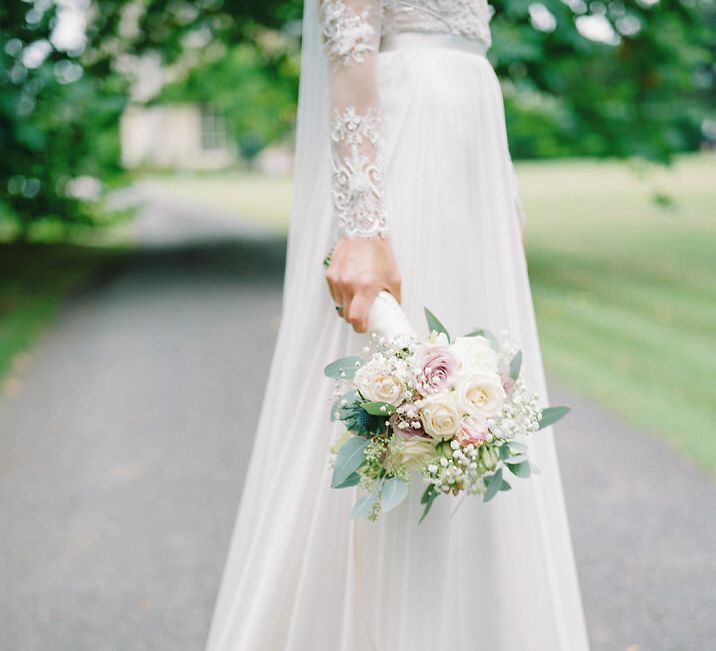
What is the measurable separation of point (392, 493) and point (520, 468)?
25 cm

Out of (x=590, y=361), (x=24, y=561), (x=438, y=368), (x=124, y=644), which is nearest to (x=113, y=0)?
(x=590, y=361)

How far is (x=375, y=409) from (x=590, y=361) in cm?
577

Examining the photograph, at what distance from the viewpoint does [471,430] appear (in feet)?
5.16

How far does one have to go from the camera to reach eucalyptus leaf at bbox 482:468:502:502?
66.2 inches

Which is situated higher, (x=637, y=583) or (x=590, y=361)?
(x=637, y=583)

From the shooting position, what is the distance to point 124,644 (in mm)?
2947

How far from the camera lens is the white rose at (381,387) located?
1586 mm

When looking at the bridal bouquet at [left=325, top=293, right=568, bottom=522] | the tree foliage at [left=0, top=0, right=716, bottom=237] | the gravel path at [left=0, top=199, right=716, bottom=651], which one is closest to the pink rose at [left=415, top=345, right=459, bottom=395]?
the bridal bouquet at [left=325, top=293, right=568, bottom=522]

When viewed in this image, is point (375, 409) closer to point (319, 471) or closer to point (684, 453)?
point (319, 471)

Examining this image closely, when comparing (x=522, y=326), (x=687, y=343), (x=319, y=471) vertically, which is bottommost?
(x=687, y=343)

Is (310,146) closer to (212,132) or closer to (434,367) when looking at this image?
(434,367)

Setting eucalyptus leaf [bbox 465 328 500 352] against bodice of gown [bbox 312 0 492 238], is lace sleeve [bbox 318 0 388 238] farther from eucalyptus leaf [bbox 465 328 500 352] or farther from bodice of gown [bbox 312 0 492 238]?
eucalyptus leaf [bbox 465 328 500 352]

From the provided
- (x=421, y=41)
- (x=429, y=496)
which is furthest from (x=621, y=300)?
(x=429, y=496)

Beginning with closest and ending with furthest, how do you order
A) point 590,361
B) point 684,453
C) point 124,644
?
point 124,644 < point 684,453 < point 590,361
